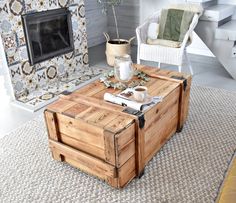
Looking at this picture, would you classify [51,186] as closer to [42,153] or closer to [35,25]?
[42,153]

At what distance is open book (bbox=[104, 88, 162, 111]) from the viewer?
1.72 meters

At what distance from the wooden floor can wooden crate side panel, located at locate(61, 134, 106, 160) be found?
0.83 m

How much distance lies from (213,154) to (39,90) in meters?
1.99

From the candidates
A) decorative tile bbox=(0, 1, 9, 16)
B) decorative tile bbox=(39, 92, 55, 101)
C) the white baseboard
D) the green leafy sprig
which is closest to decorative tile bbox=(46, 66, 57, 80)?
decorative tile bbox=(39, 92, 55, 101)

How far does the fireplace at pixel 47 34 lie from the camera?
2.89 metres

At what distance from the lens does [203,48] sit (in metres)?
4.04

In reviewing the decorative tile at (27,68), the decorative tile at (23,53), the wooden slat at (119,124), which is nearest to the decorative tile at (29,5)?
the decorative tile at (23,53)

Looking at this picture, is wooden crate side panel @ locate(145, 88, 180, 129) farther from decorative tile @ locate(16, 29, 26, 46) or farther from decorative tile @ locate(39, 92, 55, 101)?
decorative tile @ locate(16, 29, 26, 46)

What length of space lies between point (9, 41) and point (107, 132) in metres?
1.72

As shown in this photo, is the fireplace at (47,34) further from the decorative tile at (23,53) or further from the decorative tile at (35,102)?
the decorative tile at (35,102)

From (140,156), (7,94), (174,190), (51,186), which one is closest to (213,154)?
(174,190)

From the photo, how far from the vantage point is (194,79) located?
10.8 ft

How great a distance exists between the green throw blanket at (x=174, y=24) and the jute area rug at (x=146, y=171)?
1.26 m

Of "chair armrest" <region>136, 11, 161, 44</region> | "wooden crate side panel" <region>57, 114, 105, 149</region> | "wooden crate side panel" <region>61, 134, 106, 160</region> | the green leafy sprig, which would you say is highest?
"chair armrest" <region>136, 11, 161, 44</region>
